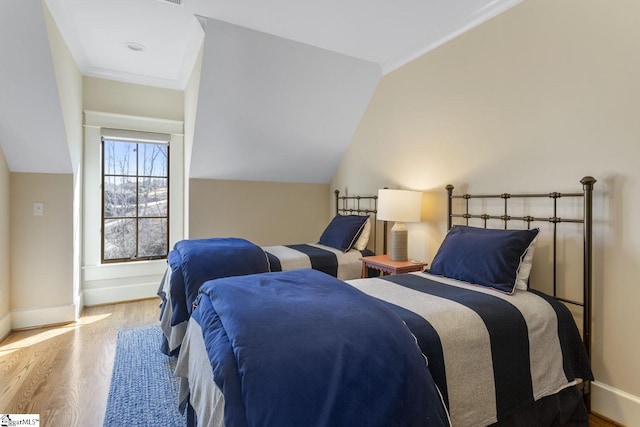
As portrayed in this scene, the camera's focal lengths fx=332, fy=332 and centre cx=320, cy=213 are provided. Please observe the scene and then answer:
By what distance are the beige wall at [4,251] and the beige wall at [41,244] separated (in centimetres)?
5

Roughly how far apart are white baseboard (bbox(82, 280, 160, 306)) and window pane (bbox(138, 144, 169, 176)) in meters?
1.36

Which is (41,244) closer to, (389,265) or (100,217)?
(100,217)

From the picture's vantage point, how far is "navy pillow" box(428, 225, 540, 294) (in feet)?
6.15

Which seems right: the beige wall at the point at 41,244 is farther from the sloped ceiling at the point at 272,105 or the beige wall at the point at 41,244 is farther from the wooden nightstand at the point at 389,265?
the wooden nightstand at the point at 389,265

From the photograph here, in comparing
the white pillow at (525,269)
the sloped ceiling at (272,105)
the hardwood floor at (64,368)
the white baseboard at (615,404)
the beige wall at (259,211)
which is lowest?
the hardwood floor at (64,368)

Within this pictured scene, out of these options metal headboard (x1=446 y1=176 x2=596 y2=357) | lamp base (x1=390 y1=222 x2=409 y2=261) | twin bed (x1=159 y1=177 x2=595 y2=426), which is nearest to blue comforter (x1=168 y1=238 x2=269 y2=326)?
twin bed (x1=159 y1=177 x2=595 y2=426)

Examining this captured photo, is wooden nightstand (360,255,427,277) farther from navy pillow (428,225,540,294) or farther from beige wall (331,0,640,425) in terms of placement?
navy pillow (428,225,540,294)

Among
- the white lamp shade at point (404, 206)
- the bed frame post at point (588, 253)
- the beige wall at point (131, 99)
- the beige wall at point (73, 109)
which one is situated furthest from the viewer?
the beige wall at point (131, 99)

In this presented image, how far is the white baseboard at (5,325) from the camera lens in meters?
2.86

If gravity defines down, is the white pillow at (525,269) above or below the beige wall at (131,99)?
below

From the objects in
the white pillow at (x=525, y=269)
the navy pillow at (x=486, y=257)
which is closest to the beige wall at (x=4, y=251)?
the navy pillow at (x=486, y=257)

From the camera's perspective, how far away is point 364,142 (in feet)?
12.6

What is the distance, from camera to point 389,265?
2754mm

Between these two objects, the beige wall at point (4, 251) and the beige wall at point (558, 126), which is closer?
the beige wall at point (558, 126)
